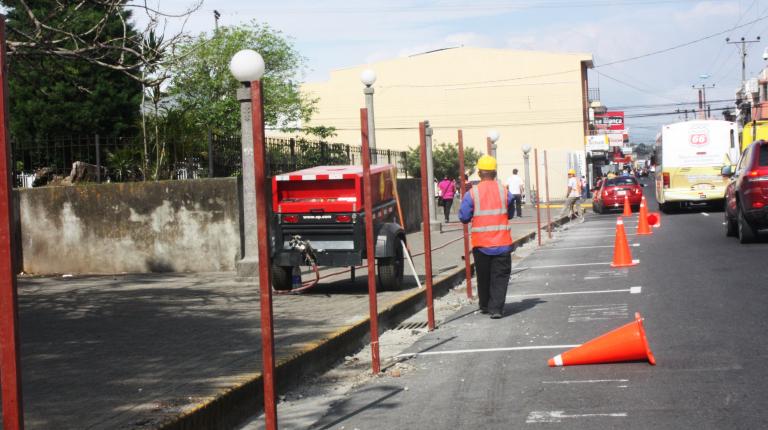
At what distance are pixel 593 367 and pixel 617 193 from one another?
100 feet

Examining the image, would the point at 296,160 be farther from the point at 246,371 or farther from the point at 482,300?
the point at 246,371

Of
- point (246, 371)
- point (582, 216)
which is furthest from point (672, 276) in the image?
point (582, 216)

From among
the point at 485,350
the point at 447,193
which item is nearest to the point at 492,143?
the point at 485,350

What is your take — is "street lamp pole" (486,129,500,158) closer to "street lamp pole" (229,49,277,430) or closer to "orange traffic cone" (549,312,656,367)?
"orange traffic cone" (549,312,656,367)

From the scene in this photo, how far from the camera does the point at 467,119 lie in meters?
72.2

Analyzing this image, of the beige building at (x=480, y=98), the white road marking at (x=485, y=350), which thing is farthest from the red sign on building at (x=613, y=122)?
the white road marking at (x=485, y=350)

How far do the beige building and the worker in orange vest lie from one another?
59131 mm

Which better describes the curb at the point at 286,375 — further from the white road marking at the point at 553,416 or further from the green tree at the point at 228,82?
the green tree at the point at 228,82

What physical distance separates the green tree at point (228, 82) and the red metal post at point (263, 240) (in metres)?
37.6

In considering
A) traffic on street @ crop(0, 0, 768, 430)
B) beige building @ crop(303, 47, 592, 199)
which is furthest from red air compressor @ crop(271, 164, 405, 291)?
beige building @ crop(303, 47, 592, 199)

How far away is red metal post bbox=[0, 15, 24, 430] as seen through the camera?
3.75m

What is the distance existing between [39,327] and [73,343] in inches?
49.4

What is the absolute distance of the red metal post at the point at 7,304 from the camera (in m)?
3.75

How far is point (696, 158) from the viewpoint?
3391 centimetres
